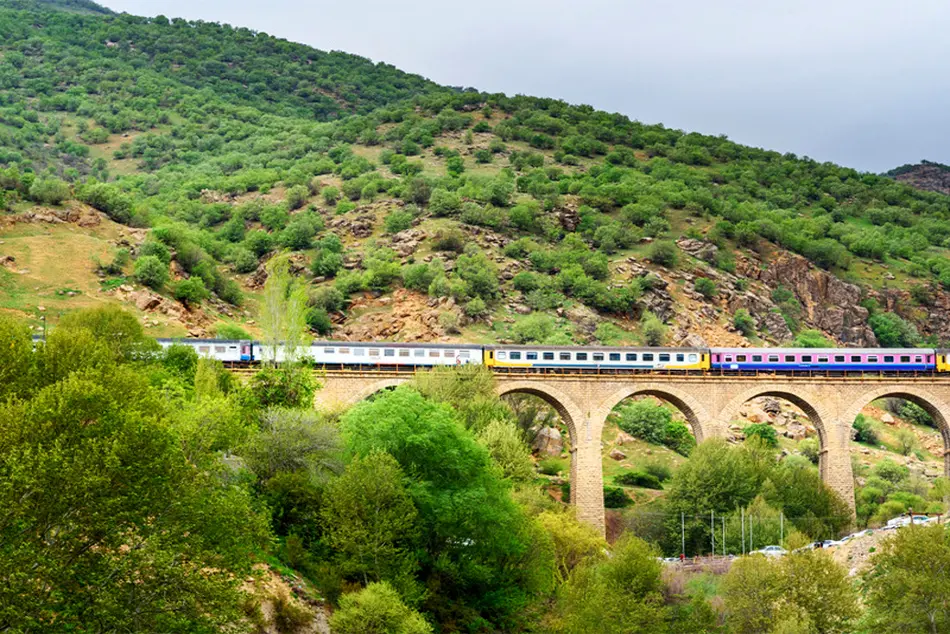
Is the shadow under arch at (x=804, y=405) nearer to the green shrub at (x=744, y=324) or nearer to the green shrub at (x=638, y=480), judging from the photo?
the green shrub at (x=638, y=480)

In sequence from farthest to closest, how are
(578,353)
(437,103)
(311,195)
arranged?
(437,103) < (311,195) < (578,353)

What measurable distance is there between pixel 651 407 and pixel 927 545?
40234mm

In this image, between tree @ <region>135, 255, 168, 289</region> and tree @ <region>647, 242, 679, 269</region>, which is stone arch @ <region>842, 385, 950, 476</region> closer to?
tree @ <region>647, 242, 679, 269</region>

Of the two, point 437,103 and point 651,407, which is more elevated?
point 437,103

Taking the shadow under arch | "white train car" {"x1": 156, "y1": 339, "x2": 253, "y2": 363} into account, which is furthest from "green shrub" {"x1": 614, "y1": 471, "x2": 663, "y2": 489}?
"white train car" {"x1": 156, "y1": 339, "x2": 253, "y2": 363}

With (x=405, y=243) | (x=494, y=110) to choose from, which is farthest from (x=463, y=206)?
(x=494, y=110)

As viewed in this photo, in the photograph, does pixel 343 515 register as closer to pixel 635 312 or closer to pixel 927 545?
pixel 927 545

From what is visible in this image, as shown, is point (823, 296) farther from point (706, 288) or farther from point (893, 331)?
point (706, 288)

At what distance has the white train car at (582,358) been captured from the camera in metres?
57.4

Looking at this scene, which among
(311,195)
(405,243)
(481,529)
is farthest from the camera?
(311,195)

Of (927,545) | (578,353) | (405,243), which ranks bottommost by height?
(927,545)

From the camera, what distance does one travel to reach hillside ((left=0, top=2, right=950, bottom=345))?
7462cm

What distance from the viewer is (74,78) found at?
144 m

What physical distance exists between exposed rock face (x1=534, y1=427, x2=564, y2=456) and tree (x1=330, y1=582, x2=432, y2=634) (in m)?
38.0
